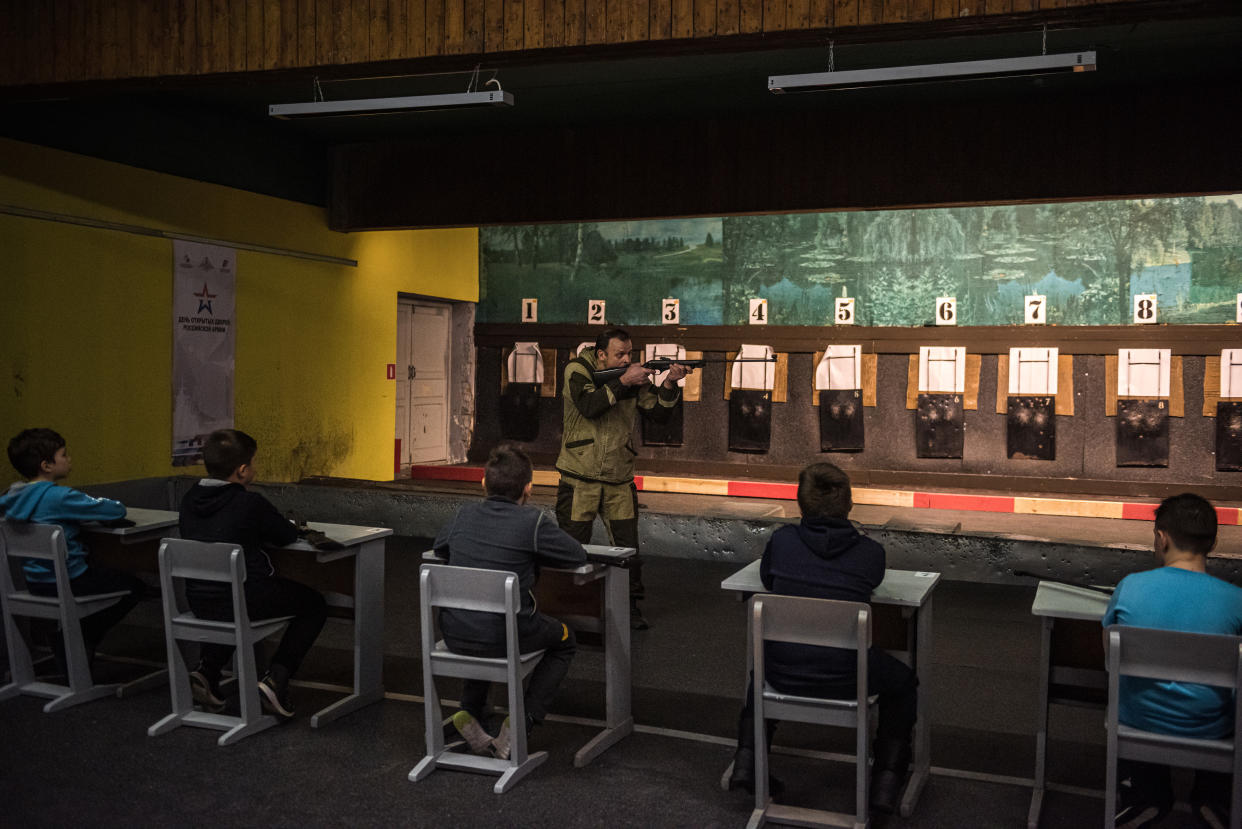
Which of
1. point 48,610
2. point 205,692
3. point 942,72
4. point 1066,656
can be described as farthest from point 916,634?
point 48,610

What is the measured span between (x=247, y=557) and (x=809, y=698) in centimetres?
219

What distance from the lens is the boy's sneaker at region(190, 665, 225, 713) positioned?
13.3 feet

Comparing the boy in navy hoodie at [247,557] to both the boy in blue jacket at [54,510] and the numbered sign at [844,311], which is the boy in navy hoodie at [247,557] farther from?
the numbered sign at [844,311]

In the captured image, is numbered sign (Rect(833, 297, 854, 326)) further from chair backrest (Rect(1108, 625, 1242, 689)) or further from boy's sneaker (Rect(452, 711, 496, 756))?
chair backrest (Rect(1108, 625, 1242, 689))

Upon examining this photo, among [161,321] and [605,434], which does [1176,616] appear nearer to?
[605,434]

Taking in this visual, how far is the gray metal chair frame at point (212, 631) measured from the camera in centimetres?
379

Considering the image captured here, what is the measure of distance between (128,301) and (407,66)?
10.8ft

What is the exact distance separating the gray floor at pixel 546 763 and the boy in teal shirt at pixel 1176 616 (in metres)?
0.55

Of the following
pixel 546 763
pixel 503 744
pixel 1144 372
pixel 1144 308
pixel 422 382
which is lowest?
pixel 546 763

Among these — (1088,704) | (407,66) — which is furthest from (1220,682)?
(407,66)

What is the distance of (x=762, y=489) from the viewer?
10039mm

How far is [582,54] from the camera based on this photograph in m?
5.05

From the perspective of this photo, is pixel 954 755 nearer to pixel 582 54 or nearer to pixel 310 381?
pixel 582 54

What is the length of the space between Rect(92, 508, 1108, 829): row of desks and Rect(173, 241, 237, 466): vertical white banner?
3519 millimetres
